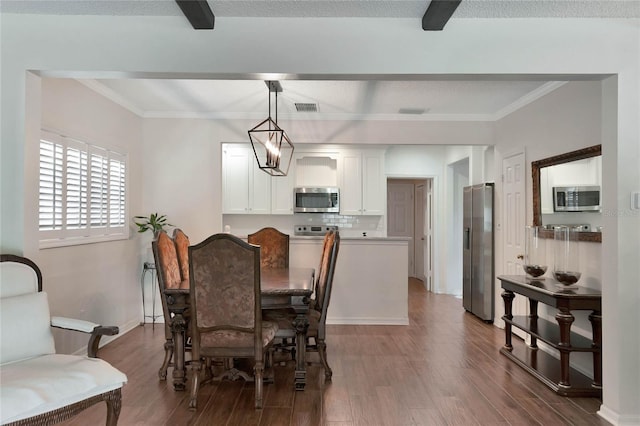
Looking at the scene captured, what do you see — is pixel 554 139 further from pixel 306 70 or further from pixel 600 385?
pixel 306 70

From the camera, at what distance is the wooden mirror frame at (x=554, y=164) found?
128 inches

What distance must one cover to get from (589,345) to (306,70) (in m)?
2.87

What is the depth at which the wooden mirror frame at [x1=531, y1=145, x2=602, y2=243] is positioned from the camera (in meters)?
3.25

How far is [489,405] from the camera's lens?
275cm

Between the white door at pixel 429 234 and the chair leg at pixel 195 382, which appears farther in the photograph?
the white door at pixel 429 234

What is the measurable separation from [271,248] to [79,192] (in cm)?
190

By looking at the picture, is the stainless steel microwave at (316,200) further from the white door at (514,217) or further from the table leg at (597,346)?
the table leg at (597,346)

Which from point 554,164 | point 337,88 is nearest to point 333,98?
point 337,88

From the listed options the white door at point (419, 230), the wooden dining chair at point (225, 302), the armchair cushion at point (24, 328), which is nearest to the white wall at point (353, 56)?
the armchair cushion at point (24, 328)

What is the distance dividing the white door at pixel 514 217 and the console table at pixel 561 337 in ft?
2.37

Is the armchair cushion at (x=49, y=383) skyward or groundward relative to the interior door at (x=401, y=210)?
groundward

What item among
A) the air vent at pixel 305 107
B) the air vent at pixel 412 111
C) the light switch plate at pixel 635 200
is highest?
the air vent at pixel 305 107

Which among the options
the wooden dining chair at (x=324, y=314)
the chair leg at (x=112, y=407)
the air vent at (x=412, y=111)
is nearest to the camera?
the chair leg at (x=112, y=407)

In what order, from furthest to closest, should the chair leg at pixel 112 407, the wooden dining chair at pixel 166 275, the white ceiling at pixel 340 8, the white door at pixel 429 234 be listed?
the white door at pixel 429 234 < the wooden dining chair at pixel 166 275 < the white ceiling at pixel 340 8 < the chair leg at pixel 112 407
